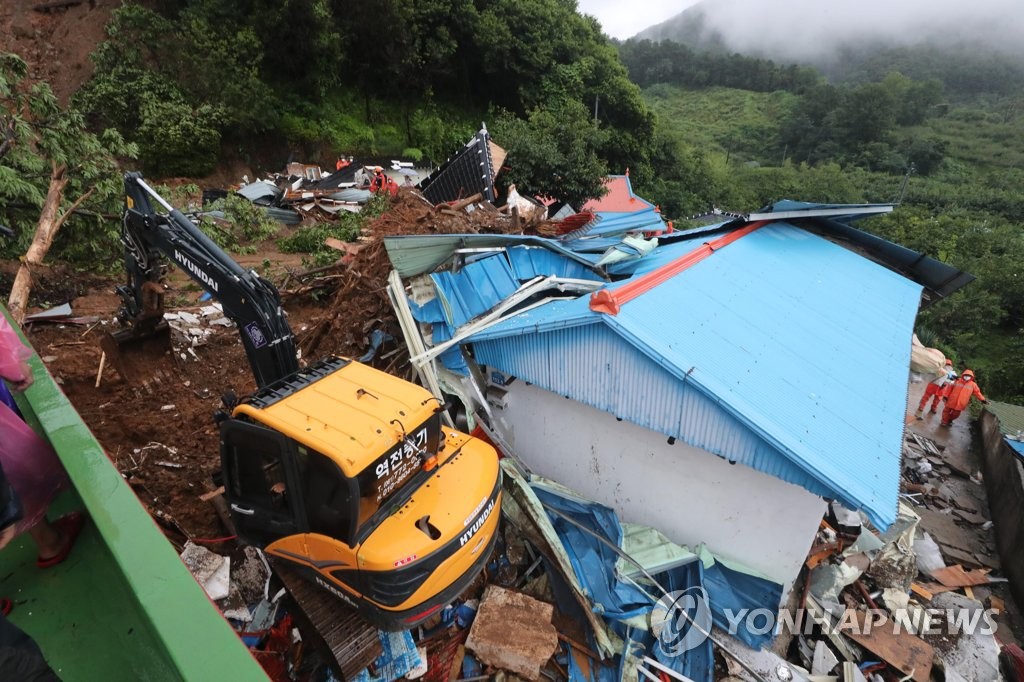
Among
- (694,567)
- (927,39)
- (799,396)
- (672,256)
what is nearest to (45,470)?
(694,567)

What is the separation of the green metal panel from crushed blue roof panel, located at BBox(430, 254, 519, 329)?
186 inches

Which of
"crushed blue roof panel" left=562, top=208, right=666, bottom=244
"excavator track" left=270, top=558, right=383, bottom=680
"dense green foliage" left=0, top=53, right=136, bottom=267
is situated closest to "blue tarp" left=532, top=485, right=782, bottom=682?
"excavator track" left=270, top=558, right=383, bottom=680

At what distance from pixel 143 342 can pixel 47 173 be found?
3054mm

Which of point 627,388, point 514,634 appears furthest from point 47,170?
point 514,634

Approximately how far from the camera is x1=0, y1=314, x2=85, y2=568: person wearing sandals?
2.62m

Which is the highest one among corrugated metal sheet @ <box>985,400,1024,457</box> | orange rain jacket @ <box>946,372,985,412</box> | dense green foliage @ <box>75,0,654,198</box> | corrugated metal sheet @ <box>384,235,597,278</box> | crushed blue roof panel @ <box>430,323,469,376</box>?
dense green foliage @ <box>75,0,654,198</box>

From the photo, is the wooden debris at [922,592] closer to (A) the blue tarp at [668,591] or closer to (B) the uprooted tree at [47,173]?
(A) the blue tarp at [668,591]

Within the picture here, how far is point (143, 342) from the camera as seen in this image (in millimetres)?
6754

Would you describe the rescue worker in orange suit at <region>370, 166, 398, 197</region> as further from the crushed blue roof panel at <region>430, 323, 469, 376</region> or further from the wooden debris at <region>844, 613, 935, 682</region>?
the wooden debris at <region>844, 613, 935, 682</region>

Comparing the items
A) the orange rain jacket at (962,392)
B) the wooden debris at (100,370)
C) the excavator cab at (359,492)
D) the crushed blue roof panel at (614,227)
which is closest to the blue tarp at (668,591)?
the excavator cab at (359,492)

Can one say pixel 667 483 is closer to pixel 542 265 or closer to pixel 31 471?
pixel 542 265

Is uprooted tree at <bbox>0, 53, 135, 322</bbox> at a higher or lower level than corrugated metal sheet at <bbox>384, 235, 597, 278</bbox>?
higher

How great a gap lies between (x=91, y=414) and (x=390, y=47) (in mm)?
23552

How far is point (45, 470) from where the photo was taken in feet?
9.27
